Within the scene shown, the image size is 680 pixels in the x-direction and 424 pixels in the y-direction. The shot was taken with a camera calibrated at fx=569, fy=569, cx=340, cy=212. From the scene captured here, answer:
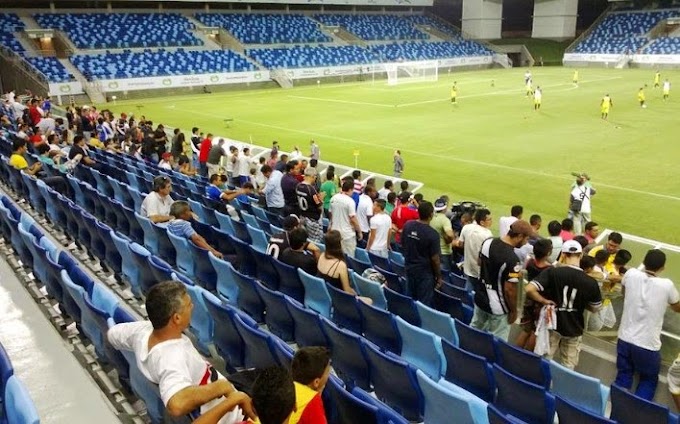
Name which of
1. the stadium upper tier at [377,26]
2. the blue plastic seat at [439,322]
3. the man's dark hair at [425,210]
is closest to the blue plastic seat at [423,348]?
the blue plastic seat at [439,322]

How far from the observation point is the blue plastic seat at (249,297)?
6.46 meters

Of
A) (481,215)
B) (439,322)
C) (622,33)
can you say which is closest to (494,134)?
(481,215)

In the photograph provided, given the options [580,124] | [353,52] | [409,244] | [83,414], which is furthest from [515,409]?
[353,52]

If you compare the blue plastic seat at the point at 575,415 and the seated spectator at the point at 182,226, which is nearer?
the blue plastic seat at the point at 575,415

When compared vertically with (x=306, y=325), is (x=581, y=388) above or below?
below

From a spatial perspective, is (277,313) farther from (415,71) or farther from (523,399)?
(415,71)

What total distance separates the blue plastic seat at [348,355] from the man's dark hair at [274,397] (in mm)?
2109

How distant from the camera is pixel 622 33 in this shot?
6309 centimetres

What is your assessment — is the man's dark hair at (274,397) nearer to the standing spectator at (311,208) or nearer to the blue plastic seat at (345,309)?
the blue plastic seat at (345,309)

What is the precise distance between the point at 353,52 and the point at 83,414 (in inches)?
2166

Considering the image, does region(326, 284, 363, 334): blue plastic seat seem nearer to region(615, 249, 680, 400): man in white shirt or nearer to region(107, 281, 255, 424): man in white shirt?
region(107, 281, 255, 424): man in white shirt

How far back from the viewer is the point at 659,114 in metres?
28.0

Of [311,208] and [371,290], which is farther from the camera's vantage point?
[311,208]

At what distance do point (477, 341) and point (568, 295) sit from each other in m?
1.04
